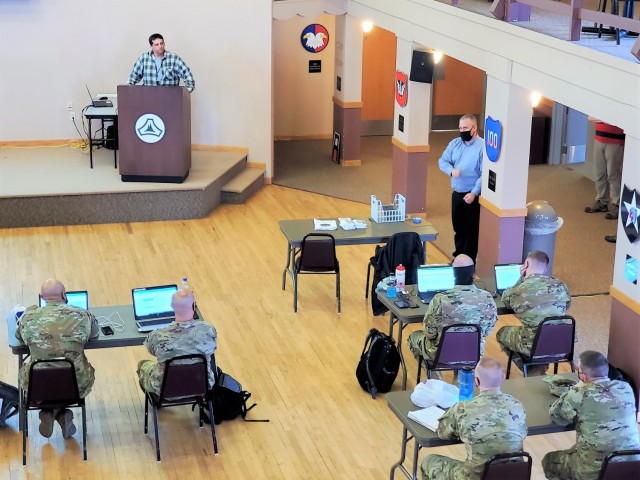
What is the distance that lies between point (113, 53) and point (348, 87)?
11.0ft

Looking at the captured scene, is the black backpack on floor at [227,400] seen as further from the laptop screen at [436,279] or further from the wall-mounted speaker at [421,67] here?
the wall-mounted speaker at [421,67]

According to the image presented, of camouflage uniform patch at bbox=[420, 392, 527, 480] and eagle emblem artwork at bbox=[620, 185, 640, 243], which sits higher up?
eagle emblem artwork at bbox=[620, 185, 640, 243]

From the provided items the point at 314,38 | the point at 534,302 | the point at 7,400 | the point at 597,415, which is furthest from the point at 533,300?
the point at 314,38

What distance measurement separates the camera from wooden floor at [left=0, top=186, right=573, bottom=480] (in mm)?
7391

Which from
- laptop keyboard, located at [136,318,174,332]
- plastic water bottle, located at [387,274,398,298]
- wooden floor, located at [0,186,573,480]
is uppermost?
plastic water bottle, located at [387,274,398,298]

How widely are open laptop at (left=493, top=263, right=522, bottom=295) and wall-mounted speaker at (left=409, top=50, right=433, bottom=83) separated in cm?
412

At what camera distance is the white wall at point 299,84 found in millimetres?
16234

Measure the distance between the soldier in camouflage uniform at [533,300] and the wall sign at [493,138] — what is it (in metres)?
2.21

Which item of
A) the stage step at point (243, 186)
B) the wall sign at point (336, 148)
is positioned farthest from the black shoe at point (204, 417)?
the wall sign at point (336, 148)

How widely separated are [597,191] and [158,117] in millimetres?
5582

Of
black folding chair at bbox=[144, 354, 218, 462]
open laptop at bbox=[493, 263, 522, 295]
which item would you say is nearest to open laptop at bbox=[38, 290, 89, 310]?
black folding chair at bbox=[144, 354, 218, 462]

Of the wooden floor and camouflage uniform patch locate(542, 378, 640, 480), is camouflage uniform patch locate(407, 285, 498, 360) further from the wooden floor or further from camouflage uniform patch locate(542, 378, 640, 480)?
camouflage uniform patch locate(542, 378, 640, 480)

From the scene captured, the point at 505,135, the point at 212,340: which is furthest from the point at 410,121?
the point at 212,340

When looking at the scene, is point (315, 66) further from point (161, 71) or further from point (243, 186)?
point (161, 71)
